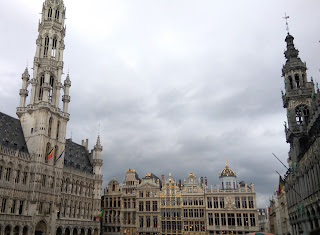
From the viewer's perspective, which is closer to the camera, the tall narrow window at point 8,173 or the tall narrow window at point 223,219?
the tall narrow window at point 8,173

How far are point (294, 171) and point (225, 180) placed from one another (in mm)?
37318

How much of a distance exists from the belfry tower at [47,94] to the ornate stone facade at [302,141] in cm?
4795

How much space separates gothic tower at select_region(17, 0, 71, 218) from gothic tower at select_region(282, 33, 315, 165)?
154 feet

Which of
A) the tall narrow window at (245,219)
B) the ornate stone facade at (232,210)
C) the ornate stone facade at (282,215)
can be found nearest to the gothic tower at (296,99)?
the ornate stone facade at (282,215)

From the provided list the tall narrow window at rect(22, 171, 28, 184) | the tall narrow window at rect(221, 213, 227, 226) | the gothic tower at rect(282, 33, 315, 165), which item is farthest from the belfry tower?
the gothic tower at rect(282, 33, 315, 165)

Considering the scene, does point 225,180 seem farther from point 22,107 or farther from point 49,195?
point 22,107

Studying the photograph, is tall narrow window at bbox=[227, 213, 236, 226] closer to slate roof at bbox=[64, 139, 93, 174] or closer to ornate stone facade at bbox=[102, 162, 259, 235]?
ornate stone facade at bbox=[102, 162, 259, 235]

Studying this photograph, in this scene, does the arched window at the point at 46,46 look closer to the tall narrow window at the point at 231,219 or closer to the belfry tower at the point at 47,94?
the belfry tower at the point at 47,94

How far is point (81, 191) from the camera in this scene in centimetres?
7169

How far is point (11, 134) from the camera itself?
5903cm

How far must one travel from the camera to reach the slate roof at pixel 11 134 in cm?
5638

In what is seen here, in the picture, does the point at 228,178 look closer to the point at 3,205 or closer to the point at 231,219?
the point at 231,219

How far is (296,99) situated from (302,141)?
6.81 m

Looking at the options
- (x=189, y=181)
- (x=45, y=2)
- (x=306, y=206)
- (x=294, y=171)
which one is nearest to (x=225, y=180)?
(x=189, y=181)
